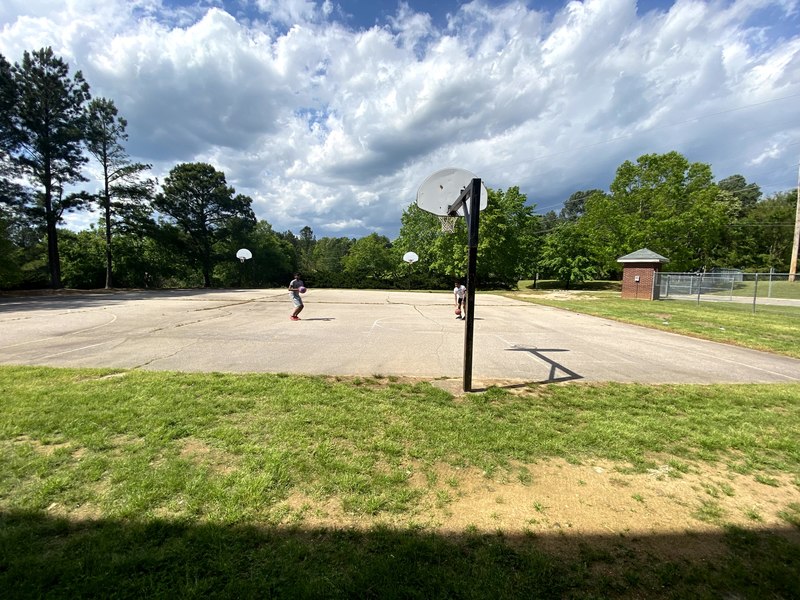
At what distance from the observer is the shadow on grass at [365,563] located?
1.96 metres

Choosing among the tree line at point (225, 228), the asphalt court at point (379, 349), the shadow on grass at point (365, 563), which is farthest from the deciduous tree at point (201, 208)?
the shadow on grass at point (365, 563)

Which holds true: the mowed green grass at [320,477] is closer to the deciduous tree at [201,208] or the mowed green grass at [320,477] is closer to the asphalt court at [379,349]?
the asphalt court at [379,349]

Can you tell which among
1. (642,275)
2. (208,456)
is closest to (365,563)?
(208,456)

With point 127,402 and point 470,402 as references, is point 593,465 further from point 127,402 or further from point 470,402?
point 127,402

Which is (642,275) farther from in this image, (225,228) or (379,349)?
(225,228)

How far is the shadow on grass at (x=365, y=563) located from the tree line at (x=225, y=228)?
87.6 feet

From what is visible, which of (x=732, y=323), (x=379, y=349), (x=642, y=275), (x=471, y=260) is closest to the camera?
(x=471, y=260)

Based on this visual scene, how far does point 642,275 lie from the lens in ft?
80.4

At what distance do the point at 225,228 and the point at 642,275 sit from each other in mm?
41021

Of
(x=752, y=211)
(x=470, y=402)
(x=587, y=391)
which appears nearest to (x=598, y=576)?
(x=470, y=402)

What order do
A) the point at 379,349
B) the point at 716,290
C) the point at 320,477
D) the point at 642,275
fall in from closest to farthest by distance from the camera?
the point at 320,477 < the point at 379,349 < the point at 716,290 < the point at 642,275

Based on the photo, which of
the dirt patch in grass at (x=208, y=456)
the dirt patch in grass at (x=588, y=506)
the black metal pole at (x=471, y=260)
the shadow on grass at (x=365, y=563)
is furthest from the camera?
the black metal pole at (x=471, y=260)

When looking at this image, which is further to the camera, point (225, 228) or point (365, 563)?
point (225, 228)

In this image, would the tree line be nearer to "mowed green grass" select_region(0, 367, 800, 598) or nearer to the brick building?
the brick building
